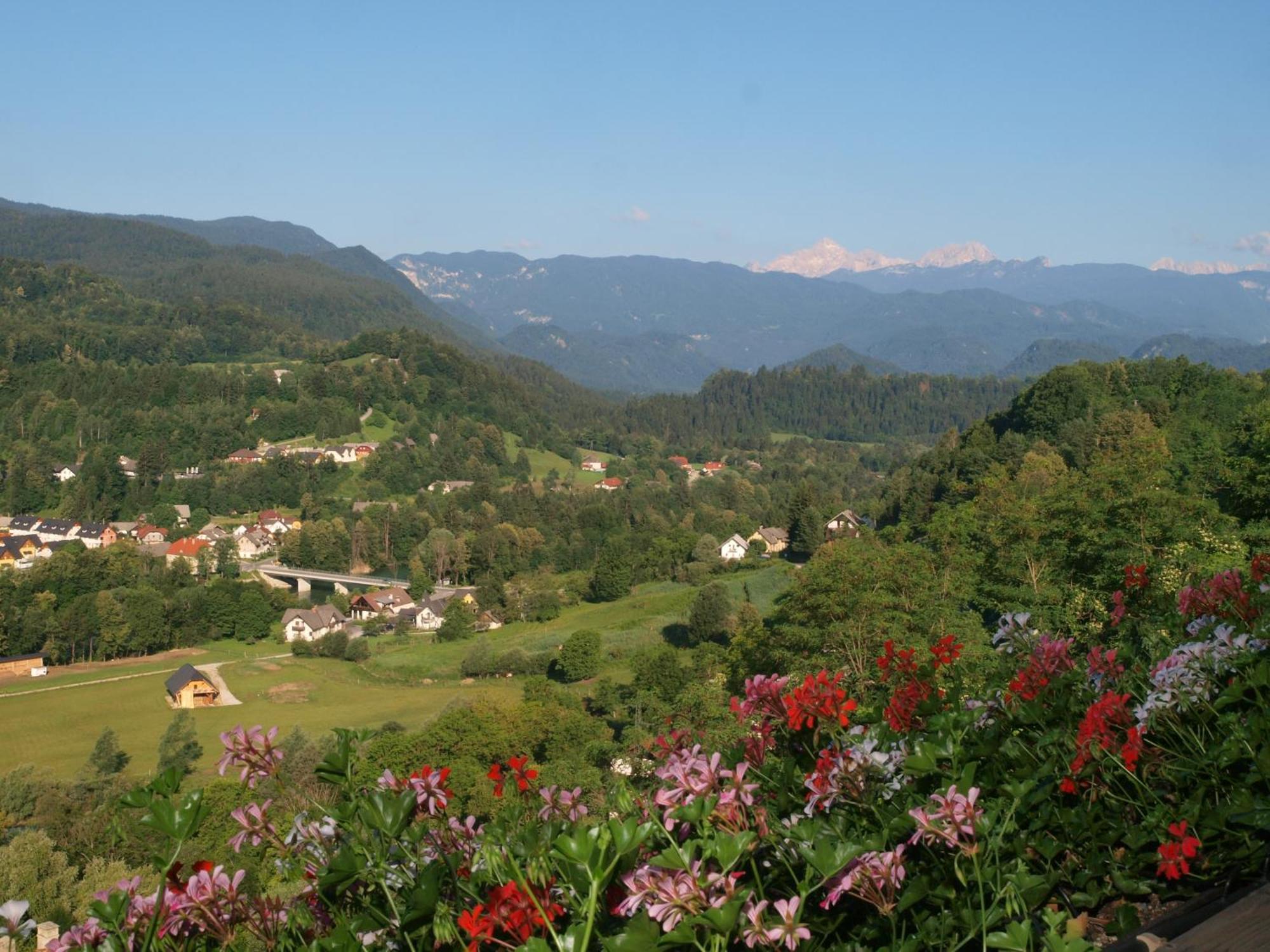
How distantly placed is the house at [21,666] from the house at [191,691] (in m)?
9.28

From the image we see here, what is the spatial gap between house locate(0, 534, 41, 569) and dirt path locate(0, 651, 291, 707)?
74.2 feet

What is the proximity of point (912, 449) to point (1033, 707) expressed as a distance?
424 feet

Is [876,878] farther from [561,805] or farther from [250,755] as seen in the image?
[250,755]

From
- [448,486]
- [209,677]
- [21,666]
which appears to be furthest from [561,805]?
[448,486]

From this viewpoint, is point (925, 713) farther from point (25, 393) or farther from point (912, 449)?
point (912, 449)

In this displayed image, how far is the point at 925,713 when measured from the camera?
8.82 ft

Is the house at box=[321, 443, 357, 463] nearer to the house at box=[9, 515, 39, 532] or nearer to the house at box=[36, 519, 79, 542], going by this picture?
the house at box=[36, 519, 79, 542]

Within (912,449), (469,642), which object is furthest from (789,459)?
(469,642)

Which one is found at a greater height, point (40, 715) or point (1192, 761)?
point (1192, 761)

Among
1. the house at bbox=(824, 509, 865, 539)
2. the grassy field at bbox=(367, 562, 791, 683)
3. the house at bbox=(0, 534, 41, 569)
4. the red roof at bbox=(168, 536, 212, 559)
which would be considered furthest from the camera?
the red roof at bbox=(168, 536, 212, 559)

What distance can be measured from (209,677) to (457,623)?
1185 cm

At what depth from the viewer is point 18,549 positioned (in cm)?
6738

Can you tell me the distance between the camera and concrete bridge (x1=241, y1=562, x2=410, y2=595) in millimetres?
65188

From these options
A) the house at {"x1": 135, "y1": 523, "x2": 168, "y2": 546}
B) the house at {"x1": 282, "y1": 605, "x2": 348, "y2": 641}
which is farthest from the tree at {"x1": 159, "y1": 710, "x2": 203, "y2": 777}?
the house at {"x1": 135, "y1": 523, "x2": 168, "y2": 546}
